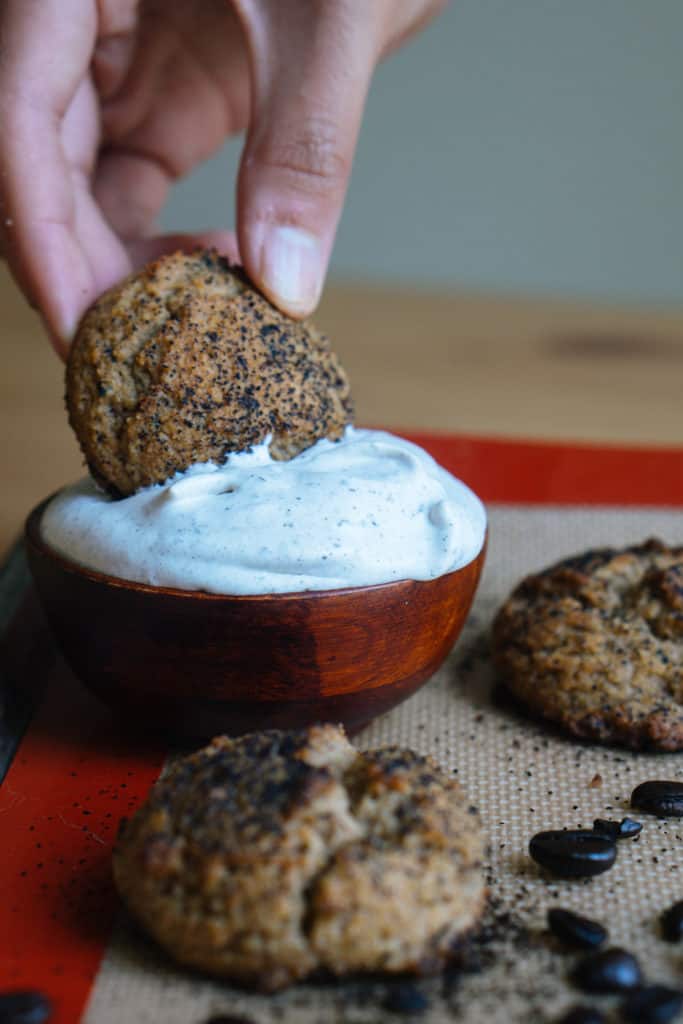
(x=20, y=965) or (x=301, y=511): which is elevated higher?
(x=301, y=511)

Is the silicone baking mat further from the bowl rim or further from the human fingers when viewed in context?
the human fingers

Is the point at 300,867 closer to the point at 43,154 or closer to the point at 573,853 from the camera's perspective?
the point at 573,853

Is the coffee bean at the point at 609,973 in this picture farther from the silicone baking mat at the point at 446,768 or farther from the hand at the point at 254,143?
the hand at the point at 254,143

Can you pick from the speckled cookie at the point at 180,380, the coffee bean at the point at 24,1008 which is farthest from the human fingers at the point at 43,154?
the coffee bean at the point at 24,1008

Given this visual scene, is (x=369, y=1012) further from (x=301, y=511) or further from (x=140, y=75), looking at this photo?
(x=140, y=75)

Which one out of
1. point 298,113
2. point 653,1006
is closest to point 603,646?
point 653,1006

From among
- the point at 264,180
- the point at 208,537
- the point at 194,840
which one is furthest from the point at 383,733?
the point at 264,180
